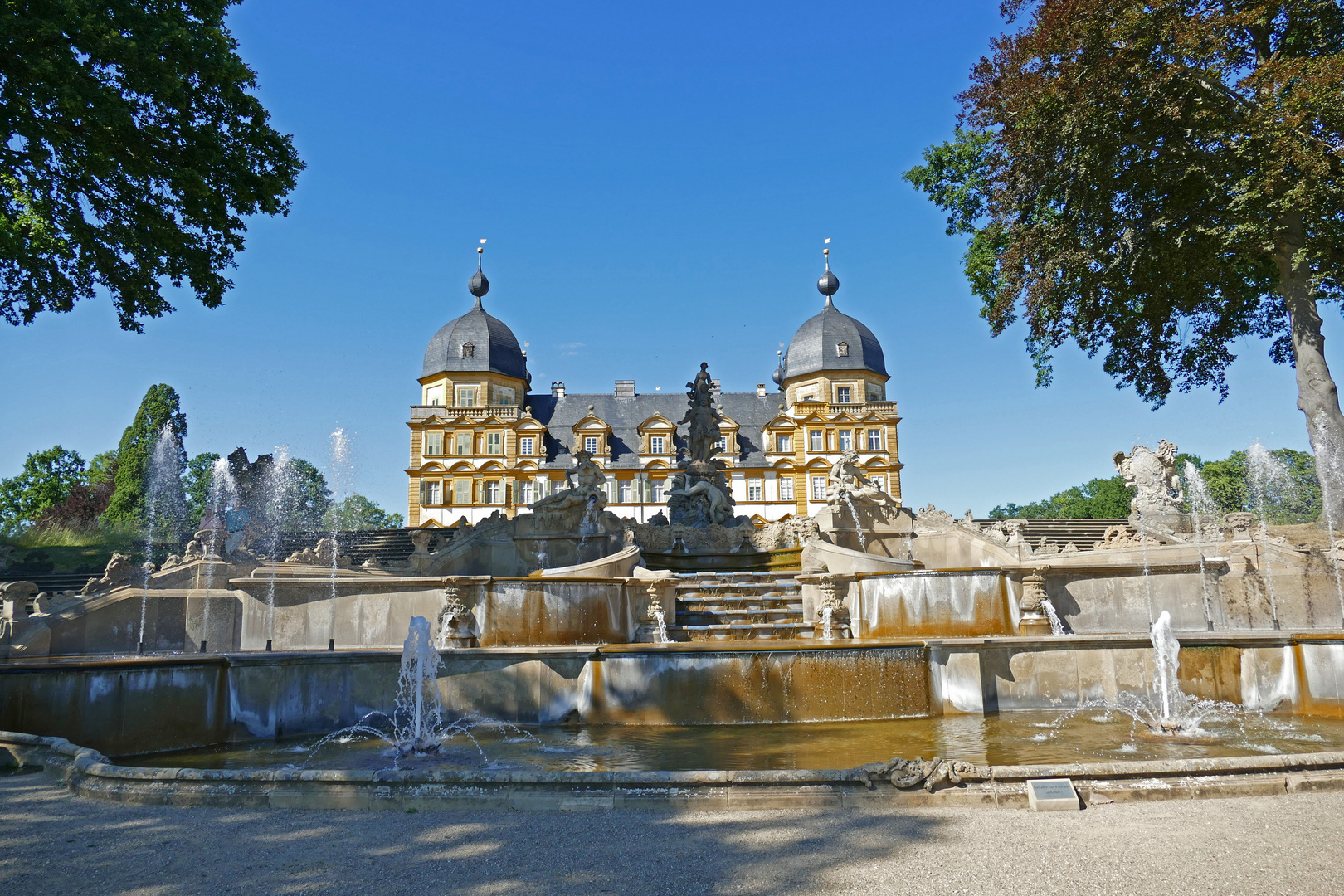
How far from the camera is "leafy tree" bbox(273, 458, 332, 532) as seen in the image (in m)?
60.4

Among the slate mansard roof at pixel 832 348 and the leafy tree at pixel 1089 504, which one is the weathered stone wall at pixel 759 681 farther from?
the slate mansard roof at pixel 832 348

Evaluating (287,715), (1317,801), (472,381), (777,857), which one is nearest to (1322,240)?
(1317,801)

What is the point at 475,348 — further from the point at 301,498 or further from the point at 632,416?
the point at 301,498

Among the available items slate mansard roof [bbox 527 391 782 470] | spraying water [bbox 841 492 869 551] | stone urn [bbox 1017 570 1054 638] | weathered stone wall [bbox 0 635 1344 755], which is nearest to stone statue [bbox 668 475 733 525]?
spraying water [bbox 841 492 869 551]

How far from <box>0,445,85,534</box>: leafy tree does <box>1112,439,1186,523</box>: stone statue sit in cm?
6134

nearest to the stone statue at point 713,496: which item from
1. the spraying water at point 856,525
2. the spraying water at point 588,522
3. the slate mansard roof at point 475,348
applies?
the spraying water at point 588,522

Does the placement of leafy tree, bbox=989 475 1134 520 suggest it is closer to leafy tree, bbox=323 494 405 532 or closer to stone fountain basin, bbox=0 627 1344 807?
stone fountain basin, bbox=0 627 1344 807

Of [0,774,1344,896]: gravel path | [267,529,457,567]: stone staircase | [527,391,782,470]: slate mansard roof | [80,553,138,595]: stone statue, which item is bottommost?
[0,774,1344,896]: gravel path

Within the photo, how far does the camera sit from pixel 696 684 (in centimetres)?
1016

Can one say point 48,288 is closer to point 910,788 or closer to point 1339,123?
point 910,788

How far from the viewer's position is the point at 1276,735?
26.8ft

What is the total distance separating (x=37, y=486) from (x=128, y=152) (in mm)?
57924

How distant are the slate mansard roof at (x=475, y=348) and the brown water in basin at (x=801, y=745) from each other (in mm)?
62543

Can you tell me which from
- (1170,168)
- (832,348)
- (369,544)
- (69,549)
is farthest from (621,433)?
(1170,168)
